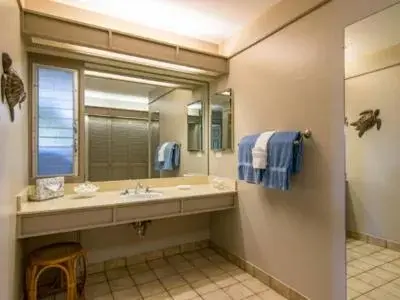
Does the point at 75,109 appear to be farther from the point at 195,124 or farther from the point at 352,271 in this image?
the point at 352,271

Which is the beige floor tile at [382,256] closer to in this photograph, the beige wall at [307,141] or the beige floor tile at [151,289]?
the beige wall at [307,141]

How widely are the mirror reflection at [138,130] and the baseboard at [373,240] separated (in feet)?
5.93

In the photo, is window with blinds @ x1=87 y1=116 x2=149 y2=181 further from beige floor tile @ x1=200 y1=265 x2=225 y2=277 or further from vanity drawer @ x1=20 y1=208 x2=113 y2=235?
beige floor tile @ x1=200 y1=265 x2=225 y2=277

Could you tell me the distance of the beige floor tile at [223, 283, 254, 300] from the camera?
2176 mm

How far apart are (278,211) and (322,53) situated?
4.23 feet

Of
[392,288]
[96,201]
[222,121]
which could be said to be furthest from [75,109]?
[392,288]

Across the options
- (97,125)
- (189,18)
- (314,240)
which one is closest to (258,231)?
(314,240)

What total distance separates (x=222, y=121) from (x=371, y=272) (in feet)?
6.22

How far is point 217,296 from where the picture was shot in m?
2.18

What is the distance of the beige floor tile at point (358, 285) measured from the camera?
1.66 metres

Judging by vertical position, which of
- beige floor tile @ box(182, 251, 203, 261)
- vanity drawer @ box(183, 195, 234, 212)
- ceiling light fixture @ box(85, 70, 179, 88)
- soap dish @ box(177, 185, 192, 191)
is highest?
ceiling light fixture @ box(85, 70, 179, 88)

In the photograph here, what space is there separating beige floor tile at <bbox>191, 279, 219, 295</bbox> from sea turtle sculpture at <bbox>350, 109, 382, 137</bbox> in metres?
1.75

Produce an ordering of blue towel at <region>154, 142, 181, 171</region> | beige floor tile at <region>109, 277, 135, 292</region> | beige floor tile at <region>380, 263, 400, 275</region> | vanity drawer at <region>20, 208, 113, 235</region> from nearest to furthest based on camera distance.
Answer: beige floor tile at <region>380, 263, 400, 275</region> → vanity drawer at <region>20, 208, 113, 235</region> → beige floor tile at <region>109, 277, 135, 292</region> → blue towel at <region>154, 142, 181, 171</region>

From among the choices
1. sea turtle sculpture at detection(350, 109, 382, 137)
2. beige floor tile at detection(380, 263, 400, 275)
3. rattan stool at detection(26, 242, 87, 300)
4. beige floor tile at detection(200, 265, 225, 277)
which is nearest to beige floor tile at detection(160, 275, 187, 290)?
beige floor tile at detection(200, 265, 225, 277)
